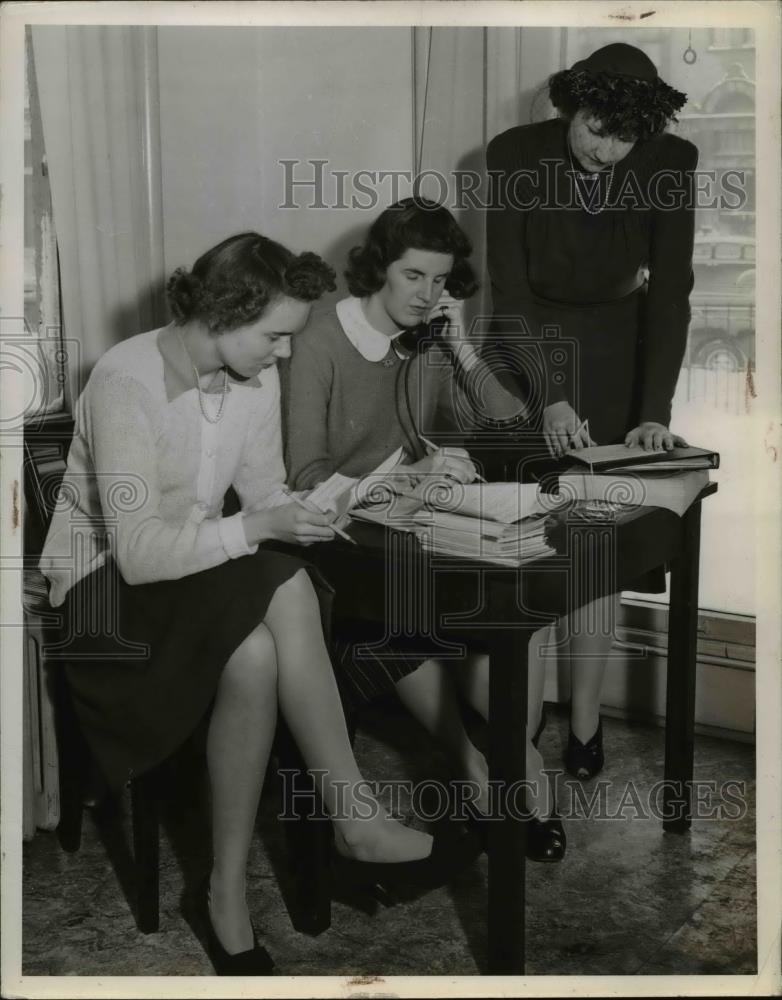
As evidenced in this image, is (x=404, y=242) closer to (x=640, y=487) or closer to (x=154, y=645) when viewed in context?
(x=640, y=487)

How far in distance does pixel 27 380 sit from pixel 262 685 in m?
0.71

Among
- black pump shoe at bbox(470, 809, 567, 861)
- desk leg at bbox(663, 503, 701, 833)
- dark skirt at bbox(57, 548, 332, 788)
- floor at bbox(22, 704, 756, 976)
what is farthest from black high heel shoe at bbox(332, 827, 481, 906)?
desk leg at bbox(663, 503, 701, 833)

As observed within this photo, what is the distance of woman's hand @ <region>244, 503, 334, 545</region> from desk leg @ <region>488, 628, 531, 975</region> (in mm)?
389

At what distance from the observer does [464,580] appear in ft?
6.75

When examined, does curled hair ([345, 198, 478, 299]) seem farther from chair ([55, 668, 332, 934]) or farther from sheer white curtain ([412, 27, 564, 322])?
chair ([55, 668, 332, 934])

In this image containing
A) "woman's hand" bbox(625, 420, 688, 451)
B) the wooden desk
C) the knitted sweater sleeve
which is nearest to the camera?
the wooden desk

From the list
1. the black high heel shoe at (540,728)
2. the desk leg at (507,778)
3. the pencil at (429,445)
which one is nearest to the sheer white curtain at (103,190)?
the pencil at (429,445)

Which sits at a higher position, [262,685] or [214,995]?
[262,685]

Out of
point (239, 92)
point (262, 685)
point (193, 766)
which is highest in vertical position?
point (239, 92)

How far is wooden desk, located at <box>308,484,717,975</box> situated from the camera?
2041mm

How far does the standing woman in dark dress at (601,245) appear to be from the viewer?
2.30 metres

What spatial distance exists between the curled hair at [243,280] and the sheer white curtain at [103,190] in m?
0.12

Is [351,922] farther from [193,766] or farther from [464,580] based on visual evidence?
[464,580]

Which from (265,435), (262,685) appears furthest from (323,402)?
(262,685)
